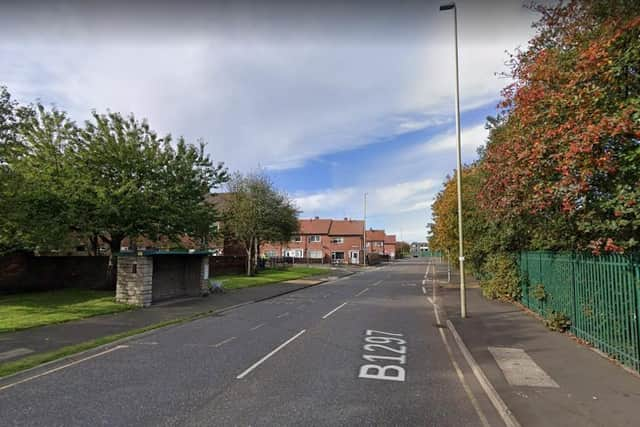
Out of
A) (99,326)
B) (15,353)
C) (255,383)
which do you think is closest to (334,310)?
(99,326)

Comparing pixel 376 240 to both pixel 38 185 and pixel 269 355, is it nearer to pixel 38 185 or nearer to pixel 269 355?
pixel 38 185

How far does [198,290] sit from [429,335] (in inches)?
492

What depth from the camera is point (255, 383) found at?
6.25 meters

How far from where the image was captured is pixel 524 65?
9.50 meters

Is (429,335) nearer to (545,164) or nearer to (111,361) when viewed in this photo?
(545,164)

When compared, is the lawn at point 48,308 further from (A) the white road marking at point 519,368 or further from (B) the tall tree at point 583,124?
(B) the tall tree at point 583,124

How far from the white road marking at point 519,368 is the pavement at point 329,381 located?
0.03m

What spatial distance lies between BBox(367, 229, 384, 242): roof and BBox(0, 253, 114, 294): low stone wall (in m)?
85.8

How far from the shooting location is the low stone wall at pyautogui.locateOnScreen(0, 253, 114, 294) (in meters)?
19.8

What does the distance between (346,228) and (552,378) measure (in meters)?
70.3

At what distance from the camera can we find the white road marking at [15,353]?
797 centimetres

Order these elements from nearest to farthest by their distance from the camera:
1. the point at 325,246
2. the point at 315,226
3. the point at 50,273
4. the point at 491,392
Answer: the point at 491,392, the point at 50,273, the point at 325,246, the point at 315,226

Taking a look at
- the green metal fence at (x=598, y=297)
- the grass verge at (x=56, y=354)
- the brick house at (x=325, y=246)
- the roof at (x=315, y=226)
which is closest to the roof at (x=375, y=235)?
the roof at (x=315, y=226)

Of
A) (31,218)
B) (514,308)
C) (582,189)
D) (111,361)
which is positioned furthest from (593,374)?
(31,218)
